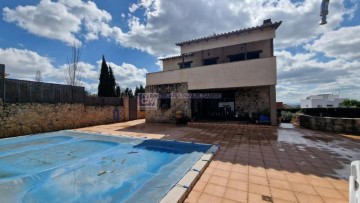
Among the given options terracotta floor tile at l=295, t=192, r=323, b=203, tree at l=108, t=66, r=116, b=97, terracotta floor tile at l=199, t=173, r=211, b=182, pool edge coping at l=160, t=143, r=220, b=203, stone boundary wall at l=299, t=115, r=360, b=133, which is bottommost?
terracotta floor tile at l=199, t=173, r=211, b=182

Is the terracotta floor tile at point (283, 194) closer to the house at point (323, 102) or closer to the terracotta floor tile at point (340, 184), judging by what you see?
the terracotta floor tile at point (340, 184)

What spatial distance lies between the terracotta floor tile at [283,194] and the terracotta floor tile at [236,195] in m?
0.52

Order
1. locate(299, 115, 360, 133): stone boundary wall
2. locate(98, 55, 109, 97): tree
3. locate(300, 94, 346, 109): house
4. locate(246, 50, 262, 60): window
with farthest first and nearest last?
locate(300, 94, 346, 109): house < locate(98, 55, 109, 97): tree < locate(246, 50, 262, 60): window < locate(299, 115, 360, 133): stone boundary wall

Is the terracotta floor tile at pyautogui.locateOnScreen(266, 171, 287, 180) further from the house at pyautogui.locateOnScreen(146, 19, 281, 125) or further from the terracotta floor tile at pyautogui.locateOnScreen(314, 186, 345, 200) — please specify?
the house at pyautogui.locateOnScreen(146, 19, 281, 125)

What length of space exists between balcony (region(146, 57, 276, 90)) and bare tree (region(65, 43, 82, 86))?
18089 millimetres

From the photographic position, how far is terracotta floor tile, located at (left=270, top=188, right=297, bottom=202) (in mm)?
2752

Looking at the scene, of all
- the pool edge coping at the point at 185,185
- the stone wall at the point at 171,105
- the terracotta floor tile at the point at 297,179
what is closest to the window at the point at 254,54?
the stone wall at the point at 171,105

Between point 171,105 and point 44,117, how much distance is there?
8.69 m

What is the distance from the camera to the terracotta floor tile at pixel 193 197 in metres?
2.72

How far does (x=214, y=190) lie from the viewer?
9.94 ft

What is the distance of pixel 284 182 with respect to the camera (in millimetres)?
3311

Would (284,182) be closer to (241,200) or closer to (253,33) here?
(241,200)

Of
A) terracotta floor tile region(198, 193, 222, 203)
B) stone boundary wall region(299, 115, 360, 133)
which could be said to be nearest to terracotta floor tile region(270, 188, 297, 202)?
terracotta floor tile region(198, 193, 222, 203)

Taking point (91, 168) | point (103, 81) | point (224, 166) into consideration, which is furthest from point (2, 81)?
point (103, 81)
